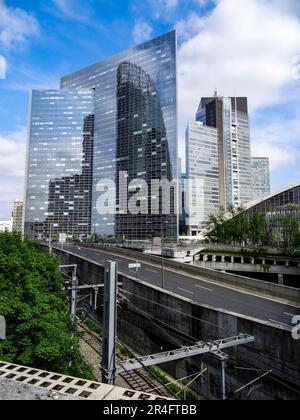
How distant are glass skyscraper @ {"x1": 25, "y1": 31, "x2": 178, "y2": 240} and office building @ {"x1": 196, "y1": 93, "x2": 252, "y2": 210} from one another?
5342cm

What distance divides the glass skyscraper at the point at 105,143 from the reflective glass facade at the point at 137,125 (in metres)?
0.48

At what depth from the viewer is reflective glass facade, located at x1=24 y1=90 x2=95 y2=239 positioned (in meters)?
155

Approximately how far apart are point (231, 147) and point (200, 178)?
36.9 meters

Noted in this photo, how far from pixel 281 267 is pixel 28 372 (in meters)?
51.2

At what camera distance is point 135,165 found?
138750 millimetres

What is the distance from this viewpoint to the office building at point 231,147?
173625 millimetres

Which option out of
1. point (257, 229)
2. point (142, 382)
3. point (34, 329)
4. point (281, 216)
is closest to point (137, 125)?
point (281, 216)

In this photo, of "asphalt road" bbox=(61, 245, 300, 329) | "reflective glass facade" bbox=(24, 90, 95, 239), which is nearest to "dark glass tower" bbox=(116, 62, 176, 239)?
"reflective glass facade" bbox=(24, 90, 95, 239)

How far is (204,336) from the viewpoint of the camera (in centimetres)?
A: 1825

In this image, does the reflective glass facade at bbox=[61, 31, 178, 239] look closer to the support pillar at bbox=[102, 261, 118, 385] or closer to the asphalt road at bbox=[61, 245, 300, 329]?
the asphalt road at bbox=[61, 245, 300, 329]

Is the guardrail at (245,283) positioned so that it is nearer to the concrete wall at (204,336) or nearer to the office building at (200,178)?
the concrete wall at (204,336)

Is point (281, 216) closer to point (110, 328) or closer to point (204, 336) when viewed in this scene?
point (204, 336)

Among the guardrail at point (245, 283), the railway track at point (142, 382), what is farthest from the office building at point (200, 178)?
the railway track at point (142, 382)
